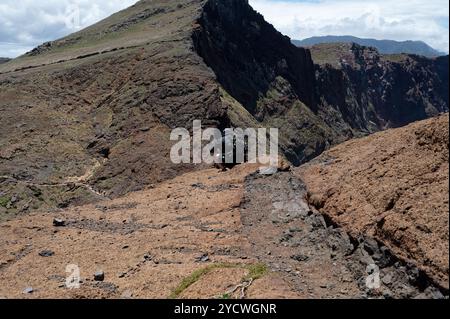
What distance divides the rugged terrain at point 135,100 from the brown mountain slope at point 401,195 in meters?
15.9

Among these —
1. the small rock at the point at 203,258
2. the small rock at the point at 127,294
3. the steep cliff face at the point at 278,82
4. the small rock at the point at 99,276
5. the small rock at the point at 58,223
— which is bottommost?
the small rock at the point at 127,294

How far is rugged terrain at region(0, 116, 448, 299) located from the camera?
12375mm

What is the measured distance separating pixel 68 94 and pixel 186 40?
494 inches

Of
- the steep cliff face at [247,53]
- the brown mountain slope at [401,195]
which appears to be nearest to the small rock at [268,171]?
the brown mountain slope at [401,195]

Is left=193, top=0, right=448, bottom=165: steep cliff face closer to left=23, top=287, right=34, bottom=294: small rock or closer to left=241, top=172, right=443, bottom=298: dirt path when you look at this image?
left=241, top=172, right=443, bottom=298: dirt path

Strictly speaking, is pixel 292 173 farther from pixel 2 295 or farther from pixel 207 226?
pixel 2 295

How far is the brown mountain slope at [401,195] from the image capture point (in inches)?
460

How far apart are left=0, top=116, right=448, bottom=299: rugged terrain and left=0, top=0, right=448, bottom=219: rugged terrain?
10.7m

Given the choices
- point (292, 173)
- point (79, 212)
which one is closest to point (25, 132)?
point (79, 212)

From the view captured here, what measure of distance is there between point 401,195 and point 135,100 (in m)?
31.0

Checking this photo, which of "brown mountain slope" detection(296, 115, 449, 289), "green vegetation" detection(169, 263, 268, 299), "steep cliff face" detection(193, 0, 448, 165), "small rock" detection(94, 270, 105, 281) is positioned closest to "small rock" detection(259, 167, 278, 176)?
"brown mountain slope" detection(296, 115, 449, 289)

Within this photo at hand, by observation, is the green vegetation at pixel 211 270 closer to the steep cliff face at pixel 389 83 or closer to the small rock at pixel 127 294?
the small rock at pixel 127 294

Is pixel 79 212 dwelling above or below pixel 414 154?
below

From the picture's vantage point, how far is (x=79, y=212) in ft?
74.5
